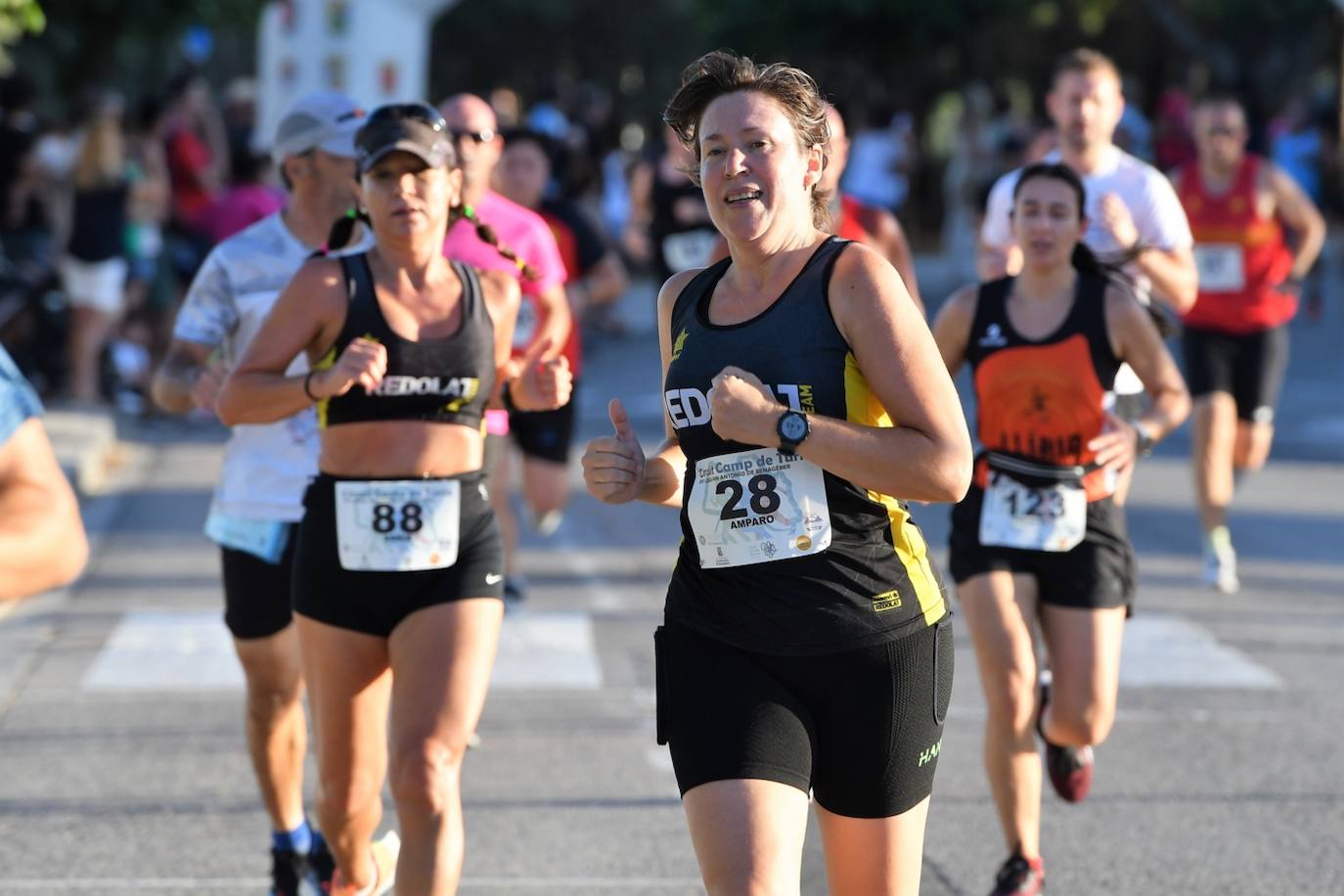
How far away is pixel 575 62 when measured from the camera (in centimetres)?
4812

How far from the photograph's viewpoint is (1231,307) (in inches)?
391

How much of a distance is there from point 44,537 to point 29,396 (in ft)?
0.67

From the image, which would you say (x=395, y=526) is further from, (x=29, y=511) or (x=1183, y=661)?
(x=1183, y=661)

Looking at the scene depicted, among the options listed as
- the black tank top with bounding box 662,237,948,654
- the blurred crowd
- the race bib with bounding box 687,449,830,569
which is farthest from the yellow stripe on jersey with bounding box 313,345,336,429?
the blurred crowd

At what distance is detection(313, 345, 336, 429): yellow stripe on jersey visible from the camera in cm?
472

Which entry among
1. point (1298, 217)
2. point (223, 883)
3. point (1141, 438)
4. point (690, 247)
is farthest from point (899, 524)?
point (1298, 217)

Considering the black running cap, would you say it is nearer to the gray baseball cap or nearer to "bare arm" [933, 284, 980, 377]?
the gray baseball cap

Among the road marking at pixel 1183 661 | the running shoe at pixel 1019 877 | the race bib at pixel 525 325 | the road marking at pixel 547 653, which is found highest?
the race bib at pixel 525 325

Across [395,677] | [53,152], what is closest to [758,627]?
[395,677]

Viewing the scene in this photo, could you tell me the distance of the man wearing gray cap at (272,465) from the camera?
5.33 m

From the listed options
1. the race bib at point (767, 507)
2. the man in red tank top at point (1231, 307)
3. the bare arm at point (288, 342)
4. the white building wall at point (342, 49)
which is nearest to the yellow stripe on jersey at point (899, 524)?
the race bib at point (767, 507)

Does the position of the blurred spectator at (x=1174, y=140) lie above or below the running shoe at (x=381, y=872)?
above

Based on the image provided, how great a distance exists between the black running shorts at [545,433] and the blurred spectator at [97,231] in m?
5.83

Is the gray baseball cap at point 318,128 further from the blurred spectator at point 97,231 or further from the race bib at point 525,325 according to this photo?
the blurred spectator at point 97,231
